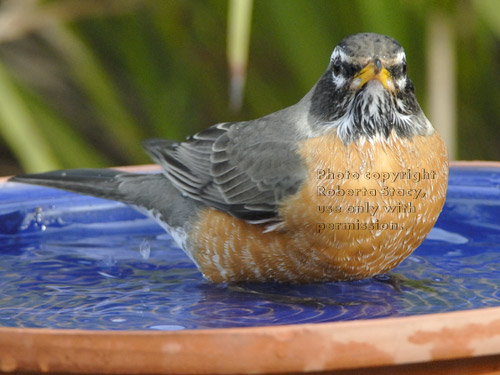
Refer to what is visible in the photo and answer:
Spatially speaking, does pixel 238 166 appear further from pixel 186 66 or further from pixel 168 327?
pixel 186 66

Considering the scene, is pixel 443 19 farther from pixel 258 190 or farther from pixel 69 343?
pixel 69 343

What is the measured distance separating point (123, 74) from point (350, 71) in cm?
284

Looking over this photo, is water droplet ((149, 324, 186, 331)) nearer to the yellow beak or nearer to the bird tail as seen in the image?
the yellow beak

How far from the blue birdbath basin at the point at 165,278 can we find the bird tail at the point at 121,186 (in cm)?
10

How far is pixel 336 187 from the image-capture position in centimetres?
275

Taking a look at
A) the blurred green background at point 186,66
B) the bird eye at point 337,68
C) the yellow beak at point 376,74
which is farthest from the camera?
Result: the blurred green background at point 186,66

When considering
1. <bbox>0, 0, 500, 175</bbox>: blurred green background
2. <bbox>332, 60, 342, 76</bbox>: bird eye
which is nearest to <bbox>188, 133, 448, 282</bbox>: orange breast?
<bbox>332, 60, 342, 76</bbox>: bird eye

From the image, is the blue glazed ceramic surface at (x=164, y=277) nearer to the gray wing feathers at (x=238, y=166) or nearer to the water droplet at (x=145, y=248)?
the water droplet at (x=145, y=248)

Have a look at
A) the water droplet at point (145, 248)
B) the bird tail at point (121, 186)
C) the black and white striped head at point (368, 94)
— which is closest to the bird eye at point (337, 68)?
the black and white striped head at point (368, 94)

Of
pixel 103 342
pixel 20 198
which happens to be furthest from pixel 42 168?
pixel 103 342

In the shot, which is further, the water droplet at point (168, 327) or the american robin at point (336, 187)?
the american robin at point (336, 187)

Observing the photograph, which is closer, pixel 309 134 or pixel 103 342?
pixel 103 342

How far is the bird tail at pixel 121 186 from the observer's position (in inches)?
136

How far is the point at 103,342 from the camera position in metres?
1.77
